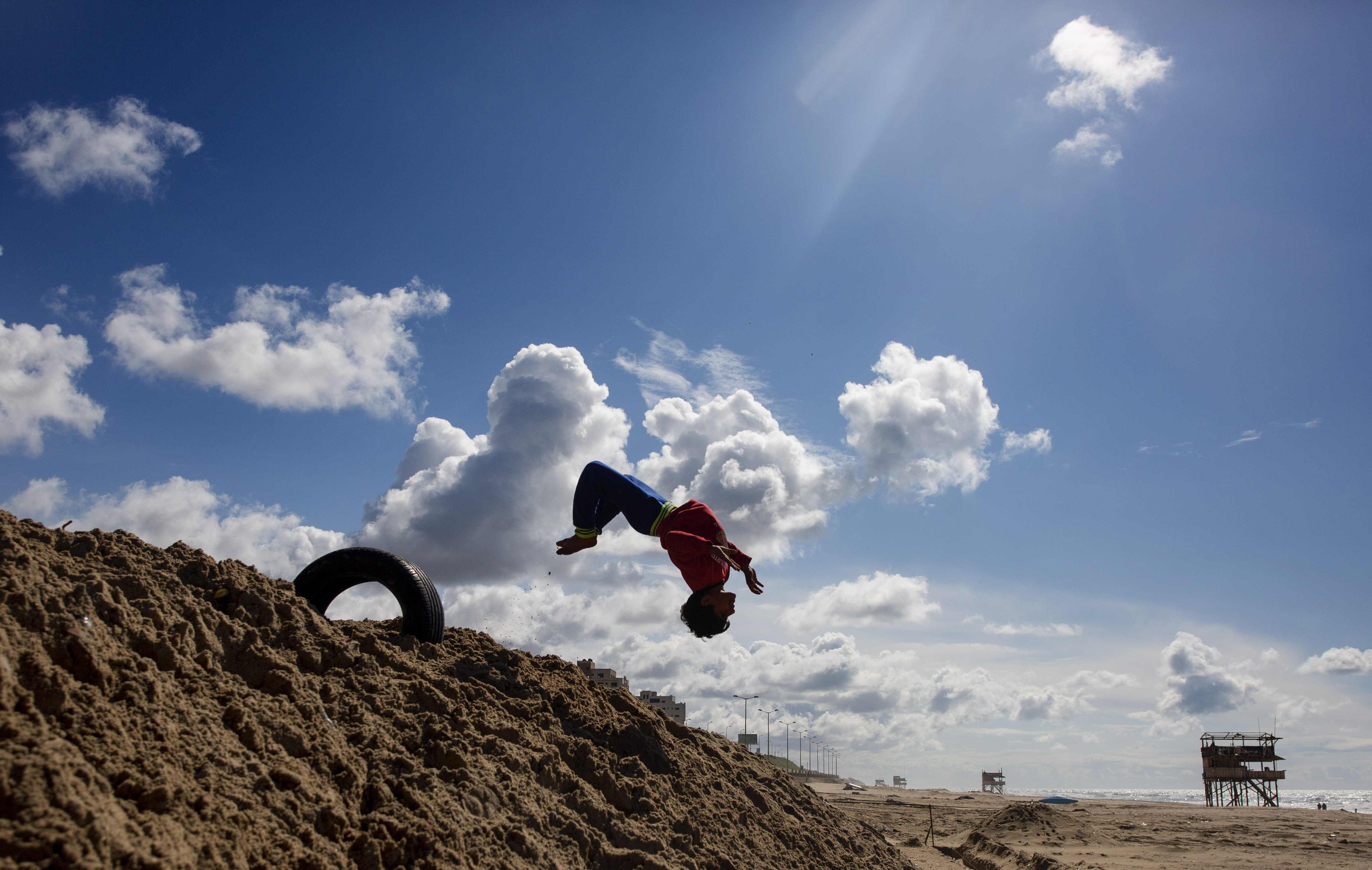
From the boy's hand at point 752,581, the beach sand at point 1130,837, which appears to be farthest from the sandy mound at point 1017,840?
the boy's hand at point 752,581

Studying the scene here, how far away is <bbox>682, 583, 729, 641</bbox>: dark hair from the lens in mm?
7211

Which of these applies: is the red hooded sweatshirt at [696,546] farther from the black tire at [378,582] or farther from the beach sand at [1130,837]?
the beach sand at [1130,837]

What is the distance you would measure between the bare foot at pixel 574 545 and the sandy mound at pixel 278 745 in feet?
Answer: 4.52

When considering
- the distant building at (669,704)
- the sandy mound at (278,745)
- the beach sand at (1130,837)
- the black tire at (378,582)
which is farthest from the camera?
the distant building at (669,704)

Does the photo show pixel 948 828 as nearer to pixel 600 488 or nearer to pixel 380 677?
pixel 600 488

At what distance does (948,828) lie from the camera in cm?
2200

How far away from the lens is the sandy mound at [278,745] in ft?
9.90

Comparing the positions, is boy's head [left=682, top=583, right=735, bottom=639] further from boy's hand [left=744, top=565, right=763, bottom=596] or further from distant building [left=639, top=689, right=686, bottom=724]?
distant building [left=639, top=689, right=686, bottom=724]

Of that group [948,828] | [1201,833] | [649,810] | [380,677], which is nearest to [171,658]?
[380,677]

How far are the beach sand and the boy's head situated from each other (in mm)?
5849

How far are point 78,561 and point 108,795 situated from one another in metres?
1.98

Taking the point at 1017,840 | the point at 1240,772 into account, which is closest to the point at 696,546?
the point at 1017,840

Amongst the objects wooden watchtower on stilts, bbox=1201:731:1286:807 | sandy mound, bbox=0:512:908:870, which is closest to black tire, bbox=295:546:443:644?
sandy mound, bbox=0:512:908:870

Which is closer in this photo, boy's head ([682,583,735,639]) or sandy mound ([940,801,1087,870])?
Answer: boy's head ([682,583,735,639])
